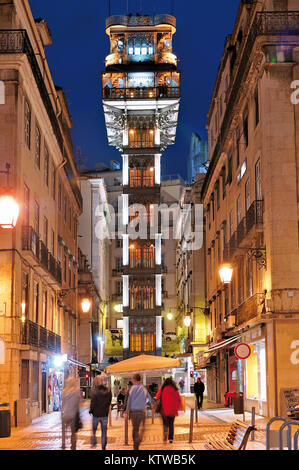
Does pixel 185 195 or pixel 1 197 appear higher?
pixel 185 195

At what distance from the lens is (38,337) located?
33.3 metres

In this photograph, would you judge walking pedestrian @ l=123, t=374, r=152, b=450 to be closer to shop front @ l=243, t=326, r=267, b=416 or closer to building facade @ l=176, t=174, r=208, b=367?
shop front @ l=243, t=326, r=267, b=416

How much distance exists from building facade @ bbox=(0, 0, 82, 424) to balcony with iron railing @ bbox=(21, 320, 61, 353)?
39 millimetres

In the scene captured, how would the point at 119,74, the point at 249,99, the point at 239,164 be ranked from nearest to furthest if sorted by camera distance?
the point at 249,99 < the point at 239,164 < the point at 119,74

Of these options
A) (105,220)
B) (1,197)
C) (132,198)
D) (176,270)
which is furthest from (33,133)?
(176,270)

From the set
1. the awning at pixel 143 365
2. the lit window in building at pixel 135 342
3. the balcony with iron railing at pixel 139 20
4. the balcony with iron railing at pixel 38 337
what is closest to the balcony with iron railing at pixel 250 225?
the awning at pixel 143 365

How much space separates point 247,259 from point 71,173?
2112cm

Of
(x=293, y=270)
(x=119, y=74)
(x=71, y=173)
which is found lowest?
(x=293, y=270)

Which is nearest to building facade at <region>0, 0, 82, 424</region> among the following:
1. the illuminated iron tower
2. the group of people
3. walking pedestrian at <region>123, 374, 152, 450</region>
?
the group of people

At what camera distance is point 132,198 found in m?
72.9

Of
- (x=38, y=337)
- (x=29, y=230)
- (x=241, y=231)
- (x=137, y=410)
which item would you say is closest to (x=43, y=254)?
(x=38, y=337)

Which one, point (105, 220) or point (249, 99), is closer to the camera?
point (249, 99)

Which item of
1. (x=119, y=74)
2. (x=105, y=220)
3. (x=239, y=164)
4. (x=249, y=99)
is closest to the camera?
(x=249, y=99)
